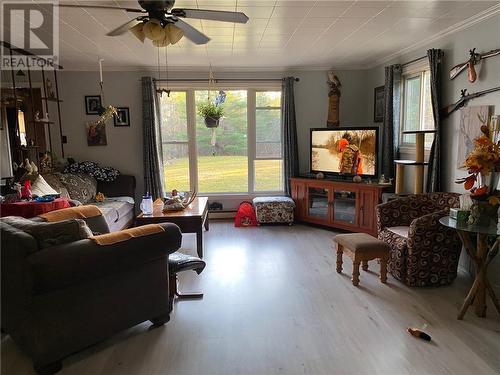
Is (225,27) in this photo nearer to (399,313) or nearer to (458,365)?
(399,313)

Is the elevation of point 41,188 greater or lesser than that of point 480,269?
greater

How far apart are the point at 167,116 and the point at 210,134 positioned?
73 cm

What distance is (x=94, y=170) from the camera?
518 cm

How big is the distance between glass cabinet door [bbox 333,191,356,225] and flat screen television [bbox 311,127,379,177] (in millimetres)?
315

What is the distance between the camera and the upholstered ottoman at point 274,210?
5309mm

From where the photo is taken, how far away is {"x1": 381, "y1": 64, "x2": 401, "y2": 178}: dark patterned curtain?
4.71 meters

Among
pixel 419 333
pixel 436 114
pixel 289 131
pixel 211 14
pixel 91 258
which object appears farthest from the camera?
pixel 289 131

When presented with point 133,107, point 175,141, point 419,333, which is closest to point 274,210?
point 175,141

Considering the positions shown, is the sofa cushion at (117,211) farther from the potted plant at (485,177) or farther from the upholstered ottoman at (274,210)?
the potted plant at (485,177)

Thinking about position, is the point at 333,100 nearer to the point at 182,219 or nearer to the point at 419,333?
the point at 182,219

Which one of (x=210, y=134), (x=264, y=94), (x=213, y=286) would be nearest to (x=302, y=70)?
(x=264, y=94)

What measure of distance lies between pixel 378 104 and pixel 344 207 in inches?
64.7

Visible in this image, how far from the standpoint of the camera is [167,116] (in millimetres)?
5656

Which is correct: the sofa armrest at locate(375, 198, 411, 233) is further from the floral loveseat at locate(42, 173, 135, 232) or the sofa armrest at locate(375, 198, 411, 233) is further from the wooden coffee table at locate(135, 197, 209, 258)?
the floral loveseat at locate(42, 173, 135, 232)
